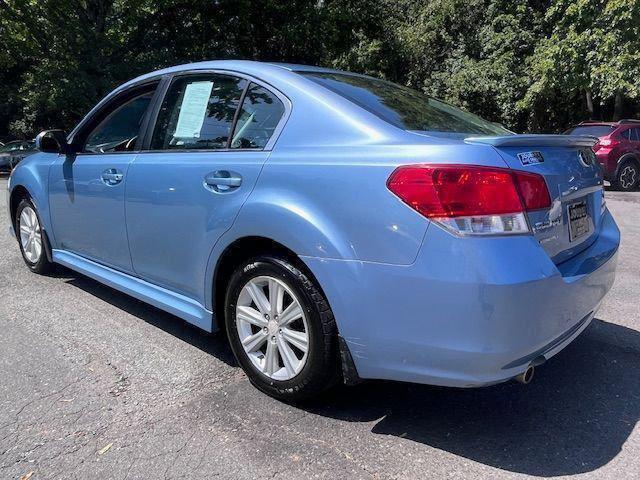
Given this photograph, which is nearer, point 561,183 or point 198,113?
point 561,183

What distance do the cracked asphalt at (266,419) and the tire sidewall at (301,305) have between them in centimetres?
13

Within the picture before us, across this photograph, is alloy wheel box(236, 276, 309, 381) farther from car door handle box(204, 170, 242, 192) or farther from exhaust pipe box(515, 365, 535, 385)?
exhaust pipe box(515, 365, 535, 385)

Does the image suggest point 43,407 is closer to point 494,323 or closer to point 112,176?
point 112,176

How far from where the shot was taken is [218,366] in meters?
3.41

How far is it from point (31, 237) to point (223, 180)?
3.00m

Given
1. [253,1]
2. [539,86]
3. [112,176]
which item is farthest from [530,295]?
[253,1]

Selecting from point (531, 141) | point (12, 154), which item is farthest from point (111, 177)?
point (12, 154)

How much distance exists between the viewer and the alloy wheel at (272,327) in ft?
9.20

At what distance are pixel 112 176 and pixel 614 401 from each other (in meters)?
3.27

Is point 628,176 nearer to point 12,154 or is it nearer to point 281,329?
point 281,329

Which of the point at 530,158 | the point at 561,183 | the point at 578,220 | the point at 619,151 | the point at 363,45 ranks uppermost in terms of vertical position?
the point at 363,45

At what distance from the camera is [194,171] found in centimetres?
319

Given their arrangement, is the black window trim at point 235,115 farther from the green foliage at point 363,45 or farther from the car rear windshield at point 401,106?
the green foliage at point 363,45

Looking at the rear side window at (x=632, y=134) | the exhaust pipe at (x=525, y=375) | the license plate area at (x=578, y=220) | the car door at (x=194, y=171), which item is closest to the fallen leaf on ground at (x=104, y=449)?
the car door at (x=194, y=171)
